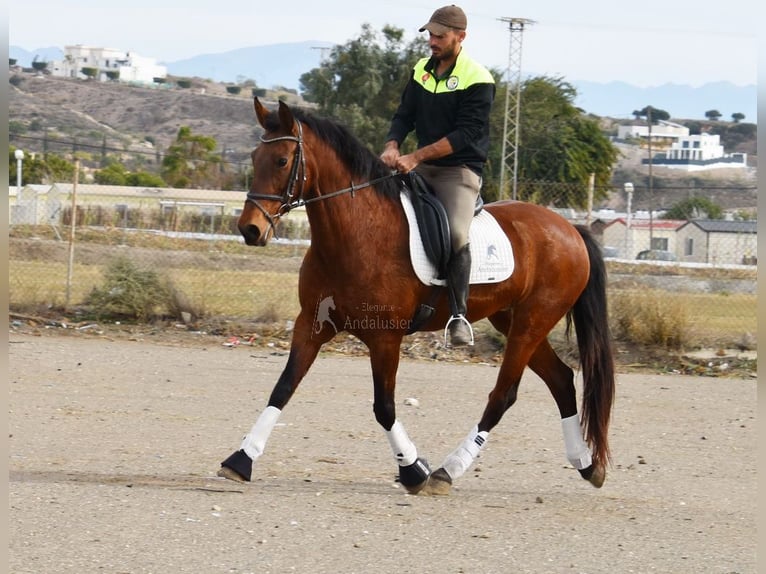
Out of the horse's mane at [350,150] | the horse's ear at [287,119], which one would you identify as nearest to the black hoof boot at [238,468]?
the horse's mane at [350,150]

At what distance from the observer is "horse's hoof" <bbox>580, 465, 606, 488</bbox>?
26.3 ft

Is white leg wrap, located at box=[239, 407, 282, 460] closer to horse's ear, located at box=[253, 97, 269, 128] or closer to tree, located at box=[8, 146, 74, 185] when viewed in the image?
horse's ear, located at box=[253, 97, 269, 128]

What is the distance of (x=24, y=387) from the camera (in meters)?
11.2

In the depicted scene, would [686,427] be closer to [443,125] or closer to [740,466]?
[740,466]

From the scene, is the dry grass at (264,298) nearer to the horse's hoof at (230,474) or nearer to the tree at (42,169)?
the horse's hoof at (230,474)

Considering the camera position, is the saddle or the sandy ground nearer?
the sandy ground

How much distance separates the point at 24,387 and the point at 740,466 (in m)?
6.64

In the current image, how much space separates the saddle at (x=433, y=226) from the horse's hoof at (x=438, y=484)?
1325 mm

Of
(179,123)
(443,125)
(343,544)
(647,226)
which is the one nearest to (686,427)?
(443,125)

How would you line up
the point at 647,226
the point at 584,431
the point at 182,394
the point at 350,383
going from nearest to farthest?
the point at 584,431 → the point at 182,394 → the point at 350,383 → the point at 647,226

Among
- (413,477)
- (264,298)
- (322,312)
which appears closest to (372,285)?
(322,312)

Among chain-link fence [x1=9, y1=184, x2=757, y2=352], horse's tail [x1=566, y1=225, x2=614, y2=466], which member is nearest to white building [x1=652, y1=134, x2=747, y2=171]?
chain-link fence [x1=9, y1=184, x2=757, y2=352]

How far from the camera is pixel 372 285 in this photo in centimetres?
738

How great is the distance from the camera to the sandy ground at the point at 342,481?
19.5ft
